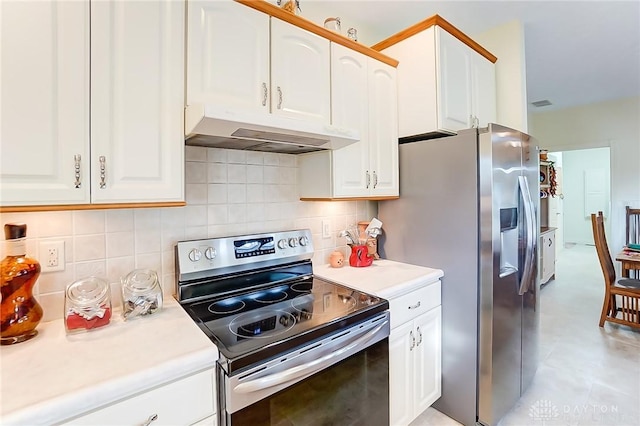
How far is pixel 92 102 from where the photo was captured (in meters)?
1.08

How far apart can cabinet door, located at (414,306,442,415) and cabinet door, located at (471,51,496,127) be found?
1.41 metres

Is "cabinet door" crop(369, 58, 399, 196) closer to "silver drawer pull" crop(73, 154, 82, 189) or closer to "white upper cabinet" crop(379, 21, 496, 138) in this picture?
"white upper cabinet" crop(379, 21, 496, 138)

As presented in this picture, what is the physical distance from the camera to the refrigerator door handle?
6.26 feet

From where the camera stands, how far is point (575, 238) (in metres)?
8.26

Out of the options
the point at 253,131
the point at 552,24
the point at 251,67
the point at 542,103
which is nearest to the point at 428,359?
the point at 253,131

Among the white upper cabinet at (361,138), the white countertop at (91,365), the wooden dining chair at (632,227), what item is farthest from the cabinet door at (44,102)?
the wooden dining chair at (632,227)

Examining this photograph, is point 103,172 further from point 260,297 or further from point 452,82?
point 452,82

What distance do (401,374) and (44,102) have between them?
1.87 meters

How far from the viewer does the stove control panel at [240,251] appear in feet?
4.92

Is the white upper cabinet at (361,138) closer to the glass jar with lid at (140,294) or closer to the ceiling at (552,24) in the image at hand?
the ceiling at (552,24)

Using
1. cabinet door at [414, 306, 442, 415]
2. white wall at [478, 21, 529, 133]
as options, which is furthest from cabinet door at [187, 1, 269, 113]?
white wall at [478, 21, 529, 133]

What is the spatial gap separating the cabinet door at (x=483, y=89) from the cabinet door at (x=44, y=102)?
2224 mm

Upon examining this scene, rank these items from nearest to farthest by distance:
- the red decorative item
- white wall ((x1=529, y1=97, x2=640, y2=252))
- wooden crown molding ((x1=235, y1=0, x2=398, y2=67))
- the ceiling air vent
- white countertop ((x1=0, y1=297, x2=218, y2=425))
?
white countertop ((x1=0, y1=297, x2=218, y2=425))
wooden crown molding ((x1=235, y1=0, x2=398, y2=67))
the red decorative item
white wall ((x1=529, y1=97, x2=640, y2=252))
the ceiling air vent

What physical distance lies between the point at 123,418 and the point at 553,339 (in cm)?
343
